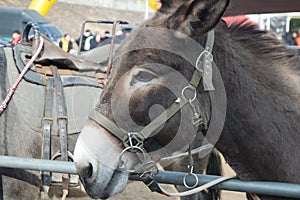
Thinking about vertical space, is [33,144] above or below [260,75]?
below

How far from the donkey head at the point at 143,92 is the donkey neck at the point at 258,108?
0.16 meters

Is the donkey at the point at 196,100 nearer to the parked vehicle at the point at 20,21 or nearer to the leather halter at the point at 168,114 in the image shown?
the leather halter at the point at 168,114

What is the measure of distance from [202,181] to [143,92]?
61 centimetres

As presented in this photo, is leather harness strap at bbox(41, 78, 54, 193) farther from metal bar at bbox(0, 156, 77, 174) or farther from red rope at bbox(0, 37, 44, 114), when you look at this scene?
metal bar at bbox(0, 156, 77, 174)

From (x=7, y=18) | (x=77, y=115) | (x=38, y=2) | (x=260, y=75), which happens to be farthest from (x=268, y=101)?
(x=7, y=18)

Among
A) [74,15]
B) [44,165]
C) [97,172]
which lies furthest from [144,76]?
[74,15]

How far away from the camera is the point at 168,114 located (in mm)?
2160

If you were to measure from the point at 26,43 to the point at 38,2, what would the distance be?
1285cm

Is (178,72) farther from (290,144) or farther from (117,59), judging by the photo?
(290,144)

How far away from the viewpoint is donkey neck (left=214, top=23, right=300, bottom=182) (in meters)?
2.26

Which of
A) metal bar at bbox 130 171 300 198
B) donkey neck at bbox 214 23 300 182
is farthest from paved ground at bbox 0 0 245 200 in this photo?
donkey neck at bbox 214 23 300 182

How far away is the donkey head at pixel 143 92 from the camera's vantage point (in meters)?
2.13

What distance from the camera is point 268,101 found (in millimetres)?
2295

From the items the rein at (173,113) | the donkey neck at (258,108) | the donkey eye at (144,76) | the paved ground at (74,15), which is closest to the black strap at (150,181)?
the rein at (173,113)
